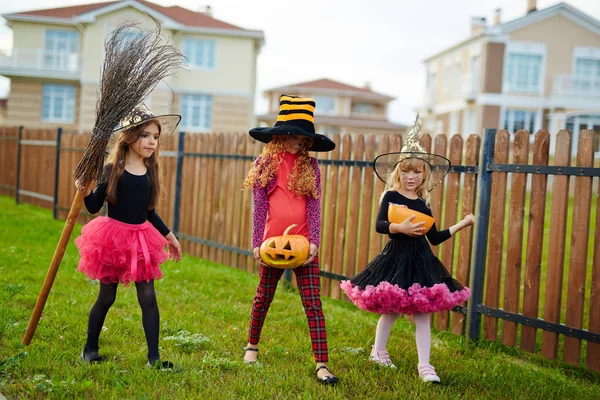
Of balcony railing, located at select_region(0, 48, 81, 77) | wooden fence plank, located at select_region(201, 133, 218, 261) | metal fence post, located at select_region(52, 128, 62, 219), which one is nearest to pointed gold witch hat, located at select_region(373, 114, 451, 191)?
wooden fence plank, located at select_region(201, 133, 218, 261)

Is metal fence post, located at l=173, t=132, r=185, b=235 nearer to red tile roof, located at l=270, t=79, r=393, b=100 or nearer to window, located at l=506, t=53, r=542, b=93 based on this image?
window, located at l=506, t=53, r=542, b=93

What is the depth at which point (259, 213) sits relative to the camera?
4.18 metres

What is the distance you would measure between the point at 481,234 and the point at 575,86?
26778 millimetres

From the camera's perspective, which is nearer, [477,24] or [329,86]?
[477,24]

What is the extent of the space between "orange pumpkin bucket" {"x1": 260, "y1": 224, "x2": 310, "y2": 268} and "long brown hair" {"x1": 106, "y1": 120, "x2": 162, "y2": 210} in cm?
82

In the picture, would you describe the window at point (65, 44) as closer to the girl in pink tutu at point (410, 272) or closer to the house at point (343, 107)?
the house at point (343, 107)

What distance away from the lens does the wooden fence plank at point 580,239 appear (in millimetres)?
4664

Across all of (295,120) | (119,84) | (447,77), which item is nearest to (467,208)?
(295,120)

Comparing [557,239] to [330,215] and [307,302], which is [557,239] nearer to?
[307,302]

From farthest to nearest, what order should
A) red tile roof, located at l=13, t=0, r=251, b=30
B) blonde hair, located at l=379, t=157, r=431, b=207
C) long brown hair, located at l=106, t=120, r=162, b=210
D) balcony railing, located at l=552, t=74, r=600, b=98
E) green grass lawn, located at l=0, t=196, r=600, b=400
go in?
balcony railing, located at l=552, t=74, r=600, b=98
red tile roof, located at l=13, t=0, r=251, b=30
blonde hair, located at l=379, t=157, r=431, b=207
long brown hair, located at l=106, t=120, r=162, b=210
green grass lawn, located at l=0, t=196, r=600, b=400

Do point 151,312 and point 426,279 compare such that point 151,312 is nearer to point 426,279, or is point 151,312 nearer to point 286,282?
point 426,279

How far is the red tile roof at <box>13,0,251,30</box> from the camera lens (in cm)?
2845

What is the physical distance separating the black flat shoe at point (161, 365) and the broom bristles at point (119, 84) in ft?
3.89

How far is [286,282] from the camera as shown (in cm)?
718
